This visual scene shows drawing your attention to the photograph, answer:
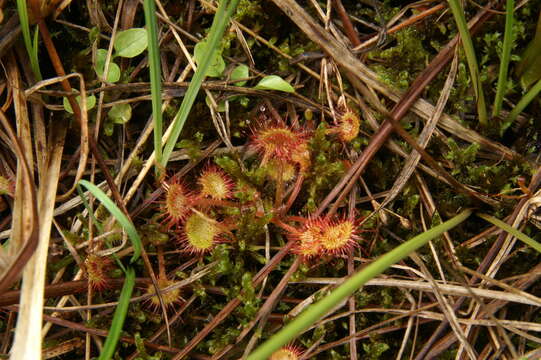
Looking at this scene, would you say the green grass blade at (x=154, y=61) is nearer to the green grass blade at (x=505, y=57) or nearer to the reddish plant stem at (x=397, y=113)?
the reddish plant stem at (x=397, y=113)

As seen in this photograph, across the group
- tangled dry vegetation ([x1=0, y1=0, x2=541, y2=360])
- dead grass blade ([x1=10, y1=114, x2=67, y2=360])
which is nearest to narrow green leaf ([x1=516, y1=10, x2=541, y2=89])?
tangled dry vegetation ([x1=0, y1=0, x2=541, y2=360])

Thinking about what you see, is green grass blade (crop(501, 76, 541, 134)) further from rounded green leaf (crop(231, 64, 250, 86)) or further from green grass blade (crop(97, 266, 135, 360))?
green grass blade (crop(97, 266, 135, 360))

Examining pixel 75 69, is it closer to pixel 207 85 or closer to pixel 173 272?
pixel 207 85

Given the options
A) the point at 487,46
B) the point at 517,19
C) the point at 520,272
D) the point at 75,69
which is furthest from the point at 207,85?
the point at 520,272

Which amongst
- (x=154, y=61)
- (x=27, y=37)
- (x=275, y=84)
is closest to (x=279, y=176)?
(x=275, y=84)

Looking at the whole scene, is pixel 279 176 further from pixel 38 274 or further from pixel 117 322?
pixel 38 274

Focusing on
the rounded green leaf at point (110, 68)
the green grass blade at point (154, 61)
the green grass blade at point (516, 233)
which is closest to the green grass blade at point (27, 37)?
the rounded green leaf at point (110, 68)
